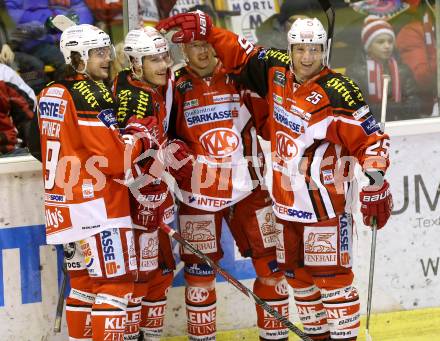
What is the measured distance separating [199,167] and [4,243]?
3.26 ft

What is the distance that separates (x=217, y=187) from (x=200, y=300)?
0.55 m

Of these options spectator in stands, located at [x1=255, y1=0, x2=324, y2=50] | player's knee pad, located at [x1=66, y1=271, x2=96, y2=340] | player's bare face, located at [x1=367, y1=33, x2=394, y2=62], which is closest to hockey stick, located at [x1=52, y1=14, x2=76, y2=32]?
player's knee pad, located at [x1=66, y1=271, x2=96, y2=340]

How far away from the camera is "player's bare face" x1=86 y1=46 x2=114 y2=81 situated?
13.1 feet

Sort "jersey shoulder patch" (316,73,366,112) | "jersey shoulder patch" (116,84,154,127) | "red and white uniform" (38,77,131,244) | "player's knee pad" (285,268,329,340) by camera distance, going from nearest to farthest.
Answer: "red and white uniform" (38,77,131,244), "jersey shoulder patch" (316,73,366,112), "jersey shoulder patch" (116,84,154,127), "player's knee pad" (285,268,329,340)

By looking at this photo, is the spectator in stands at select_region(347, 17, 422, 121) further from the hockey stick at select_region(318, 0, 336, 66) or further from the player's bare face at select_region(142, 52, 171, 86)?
the player's bare face at select_region(142, 52, 171, 86)

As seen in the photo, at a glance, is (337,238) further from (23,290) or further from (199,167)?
(23,290)

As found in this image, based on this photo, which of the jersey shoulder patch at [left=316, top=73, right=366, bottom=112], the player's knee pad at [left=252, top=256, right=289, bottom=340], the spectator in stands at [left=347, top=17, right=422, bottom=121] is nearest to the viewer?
the jersey shoulder patch at [left=316, top=73, right=366, bottom=112]

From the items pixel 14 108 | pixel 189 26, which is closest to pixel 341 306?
pixel 189 26

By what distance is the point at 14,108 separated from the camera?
4.66 meters

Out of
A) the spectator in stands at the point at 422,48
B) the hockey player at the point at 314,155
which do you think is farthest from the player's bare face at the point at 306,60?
the spectator in stands at the point at 422,48

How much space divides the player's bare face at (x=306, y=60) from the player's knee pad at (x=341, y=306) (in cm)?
89

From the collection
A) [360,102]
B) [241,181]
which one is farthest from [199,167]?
[360,102]

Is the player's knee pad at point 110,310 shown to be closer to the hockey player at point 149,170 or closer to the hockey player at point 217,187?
the hockey player at point 149,170

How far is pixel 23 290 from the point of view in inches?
179
